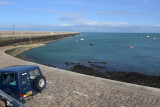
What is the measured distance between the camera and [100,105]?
8086mm

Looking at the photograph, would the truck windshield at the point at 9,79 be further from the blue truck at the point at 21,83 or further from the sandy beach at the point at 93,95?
the sandy beach at the point at 93,95

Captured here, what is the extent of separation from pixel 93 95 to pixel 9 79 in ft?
15.3

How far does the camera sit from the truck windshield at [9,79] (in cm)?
763

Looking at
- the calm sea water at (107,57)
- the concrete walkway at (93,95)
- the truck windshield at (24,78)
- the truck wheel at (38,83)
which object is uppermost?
the truck windshield at (24,78)

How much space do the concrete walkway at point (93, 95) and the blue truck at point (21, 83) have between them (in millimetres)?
833

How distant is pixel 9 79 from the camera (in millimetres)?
7805

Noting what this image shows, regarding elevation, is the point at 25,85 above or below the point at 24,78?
below

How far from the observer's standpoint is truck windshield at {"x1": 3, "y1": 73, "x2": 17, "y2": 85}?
25.0 feet

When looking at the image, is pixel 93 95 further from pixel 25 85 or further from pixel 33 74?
pixel 25 85

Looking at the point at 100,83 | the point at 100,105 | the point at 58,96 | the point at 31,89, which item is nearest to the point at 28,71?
the point at 31,89

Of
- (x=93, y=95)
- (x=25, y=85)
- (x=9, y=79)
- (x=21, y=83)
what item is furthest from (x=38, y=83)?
(x=93, y=95)

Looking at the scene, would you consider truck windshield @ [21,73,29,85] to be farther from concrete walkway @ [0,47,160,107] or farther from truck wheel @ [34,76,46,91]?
concrete walkway @ [0,47,160,107]

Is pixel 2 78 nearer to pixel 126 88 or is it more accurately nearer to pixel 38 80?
pixel 38 80

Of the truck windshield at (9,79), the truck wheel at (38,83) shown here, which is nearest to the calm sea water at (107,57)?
the truck wheel at (38,83)
